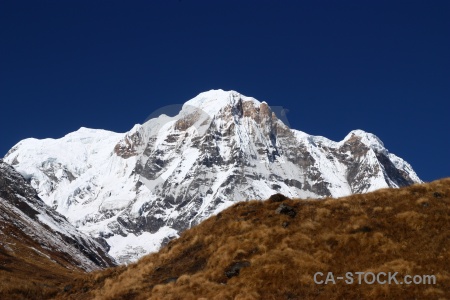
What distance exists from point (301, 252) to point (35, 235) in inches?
5132

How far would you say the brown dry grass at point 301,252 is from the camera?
3106cm

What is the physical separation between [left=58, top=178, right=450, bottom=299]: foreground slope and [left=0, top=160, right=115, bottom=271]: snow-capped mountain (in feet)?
243

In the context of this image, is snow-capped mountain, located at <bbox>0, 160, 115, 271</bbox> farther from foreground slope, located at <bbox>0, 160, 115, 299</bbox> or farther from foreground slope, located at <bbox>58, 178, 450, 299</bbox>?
foreground slope, located at <bbox>58, 178, 450, 299</bbox>

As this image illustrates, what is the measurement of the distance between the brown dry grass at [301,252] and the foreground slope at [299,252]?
0.06 metres

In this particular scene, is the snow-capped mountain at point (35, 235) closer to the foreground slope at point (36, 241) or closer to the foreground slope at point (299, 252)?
the foreground slope at point (36, 241)

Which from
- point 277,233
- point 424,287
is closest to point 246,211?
point 277,233

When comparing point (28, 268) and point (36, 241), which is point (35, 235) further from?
point (28, 268)

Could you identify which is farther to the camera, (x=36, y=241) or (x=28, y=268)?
(x=36, y=241)

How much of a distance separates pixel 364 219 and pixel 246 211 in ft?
30.7

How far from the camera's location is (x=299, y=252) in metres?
34.7

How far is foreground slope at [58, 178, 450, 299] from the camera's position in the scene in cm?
3105

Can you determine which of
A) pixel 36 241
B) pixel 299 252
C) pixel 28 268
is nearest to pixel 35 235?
pixel 36 241

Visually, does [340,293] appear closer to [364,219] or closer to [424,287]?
[424,287]

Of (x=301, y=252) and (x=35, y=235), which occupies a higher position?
(x=35, y=235)
